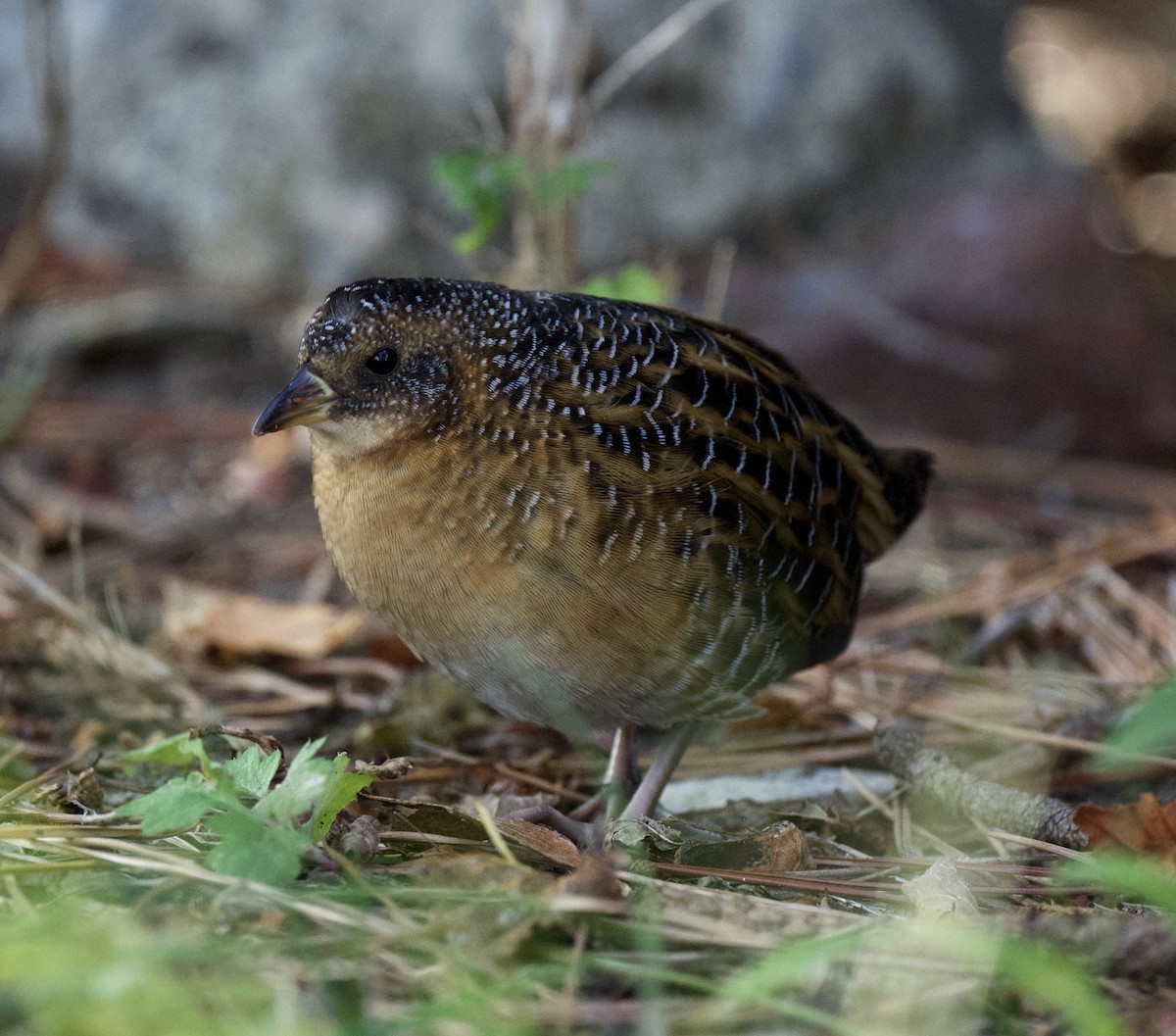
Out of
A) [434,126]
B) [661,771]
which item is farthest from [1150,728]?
[434,126]

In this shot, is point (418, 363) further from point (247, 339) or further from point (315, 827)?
point (247, 339)

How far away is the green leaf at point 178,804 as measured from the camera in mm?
2367

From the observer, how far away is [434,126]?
23.0ft

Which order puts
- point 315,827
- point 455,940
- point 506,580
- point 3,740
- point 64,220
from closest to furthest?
point 455,940 < point 315,827 < point 506,580 < point 3,740 < point 64,220

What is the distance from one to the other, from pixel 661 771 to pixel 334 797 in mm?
1146

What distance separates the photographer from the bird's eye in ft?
10.1

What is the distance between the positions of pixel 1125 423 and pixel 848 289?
1.47 metres

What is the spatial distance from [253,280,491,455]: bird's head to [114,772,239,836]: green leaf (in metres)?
0.91

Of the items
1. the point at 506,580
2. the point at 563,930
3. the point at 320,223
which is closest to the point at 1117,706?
the point at 506,580

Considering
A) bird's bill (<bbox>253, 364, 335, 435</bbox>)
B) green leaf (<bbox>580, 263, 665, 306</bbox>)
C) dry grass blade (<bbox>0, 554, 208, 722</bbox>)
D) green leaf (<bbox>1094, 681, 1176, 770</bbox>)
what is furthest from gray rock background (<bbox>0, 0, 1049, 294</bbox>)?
green leaf (<bbox>1094, 681, 1176, 770</bbox>)

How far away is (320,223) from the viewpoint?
732cm

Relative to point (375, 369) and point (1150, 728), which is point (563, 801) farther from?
point (1150, 728)

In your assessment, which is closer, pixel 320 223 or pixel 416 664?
pixel 416 664

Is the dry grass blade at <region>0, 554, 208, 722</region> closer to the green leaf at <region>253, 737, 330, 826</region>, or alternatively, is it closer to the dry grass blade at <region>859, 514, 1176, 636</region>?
the green leaf at <region>253, 737, 330, 826</region>
